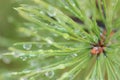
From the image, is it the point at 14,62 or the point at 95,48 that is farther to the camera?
the point at 14,62

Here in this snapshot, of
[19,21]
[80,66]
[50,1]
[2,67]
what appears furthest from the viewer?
[2,67]

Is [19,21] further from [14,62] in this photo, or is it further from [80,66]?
[80,66]

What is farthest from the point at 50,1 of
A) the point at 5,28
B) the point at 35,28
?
the point at 5,28

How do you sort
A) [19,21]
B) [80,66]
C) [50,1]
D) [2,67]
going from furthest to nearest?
[2,67], [19,21], [50,1], [80,66]

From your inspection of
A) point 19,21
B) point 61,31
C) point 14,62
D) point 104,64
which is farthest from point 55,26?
point 14,62

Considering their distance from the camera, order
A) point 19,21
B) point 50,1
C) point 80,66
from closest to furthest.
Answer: point 80,66
point 50,1
point 19,21

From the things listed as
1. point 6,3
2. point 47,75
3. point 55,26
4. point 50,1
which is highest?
point 6,3

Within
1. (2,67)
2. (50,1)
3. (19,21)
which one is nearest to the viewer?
(50,1)

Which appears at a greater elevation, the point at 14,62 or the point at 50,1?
the point at 50,1

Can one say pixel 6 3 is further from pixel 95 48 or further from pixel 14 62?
pixel 95 48
